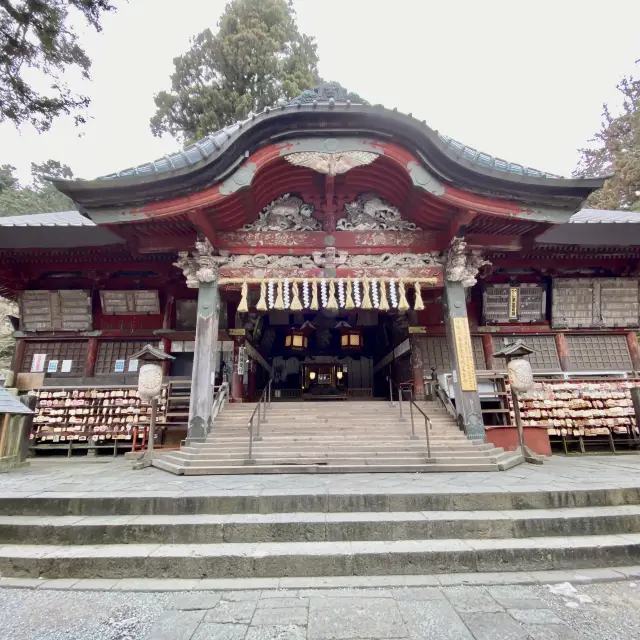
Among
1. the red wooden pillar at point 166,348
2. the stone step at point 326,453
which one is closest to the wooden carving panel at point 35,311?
the red wooden pillar at point 166,348

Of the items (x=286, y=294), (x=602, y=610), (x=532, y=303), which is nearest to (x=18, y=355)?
(x=286, y=294)

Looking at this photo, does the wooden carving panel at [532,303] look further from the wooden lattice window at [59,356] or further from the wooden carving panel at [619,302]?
the wooden lattice window at [59,356]

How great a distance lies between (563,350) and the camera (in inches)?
434

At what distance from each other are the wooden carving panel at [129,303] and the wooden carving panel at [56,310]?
47 centimetres

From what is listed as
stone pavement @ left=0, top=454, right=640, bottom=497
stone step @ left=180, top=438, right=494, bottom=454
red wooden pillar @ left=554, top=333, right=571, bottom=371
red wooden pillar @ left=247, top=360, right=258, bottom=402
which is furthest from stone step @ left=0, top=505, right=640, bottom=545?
red wooden pillar @ left=247, top=360, right=258, bottom=402

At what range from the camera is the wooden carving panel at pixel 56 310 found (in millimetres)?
10672

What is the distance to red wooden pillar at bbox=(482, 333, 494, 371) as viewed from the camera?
1101cm

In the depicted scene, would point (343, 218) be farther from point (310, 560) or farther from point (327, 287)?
point (310, 560)

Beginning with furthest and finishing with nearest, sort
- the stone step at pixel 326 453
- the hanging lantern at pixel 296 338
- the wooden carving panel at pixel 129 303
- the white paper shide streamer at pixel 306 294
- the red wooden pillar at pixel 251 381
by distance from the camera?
1. the hanging lantern at pixel 296 338
2. the red wooden pillar at pixel 251 381
3. the wooden carving panel at pixel 129 303
4. the white paper shide streamer at pixel 306 294
5. the stone step at pixel 326 453

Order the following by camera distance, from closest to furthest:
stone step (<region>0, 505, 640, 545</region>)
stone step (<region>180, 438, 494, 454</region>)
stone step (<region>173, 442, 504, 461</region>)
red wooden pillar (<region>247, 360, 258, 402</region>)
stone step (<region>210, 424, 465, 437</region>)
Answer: stone step (<region>0, 505, 640, 545</region>) → stone step (<region>173, 442, 504, 461</region>) → stone step (<region>180, 438, 494, 454</region>) → stone step (<region>210, 424, 465, 437</region>) → red wooden pillar (<region>247, 360, 258, 402</region>)

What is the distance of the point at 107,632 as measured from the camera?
291 centimetres

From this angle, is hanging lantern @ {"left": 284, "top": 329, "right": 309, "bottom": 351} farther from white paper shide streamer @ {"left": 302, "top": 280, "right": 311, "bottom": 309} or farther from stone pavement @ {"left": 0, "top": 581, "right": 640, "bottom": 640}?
stone pavement @ {"left": 0, "top": 581, "right": 640, "bottom": 640}

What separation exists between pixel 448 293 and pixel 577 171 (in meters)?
26.3

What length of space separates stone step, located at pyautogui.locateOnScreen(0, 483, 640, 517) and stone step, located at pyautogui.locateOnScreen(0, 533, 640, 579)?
62cm
